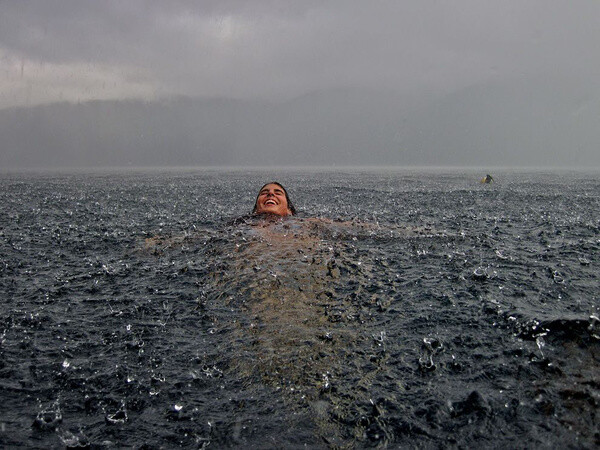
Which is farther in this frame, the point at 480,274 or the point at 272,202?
the point at 272,202

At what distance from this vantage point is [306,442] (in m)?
3.52

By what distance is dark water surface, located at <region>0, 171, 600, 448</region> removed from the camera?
12.2 feet

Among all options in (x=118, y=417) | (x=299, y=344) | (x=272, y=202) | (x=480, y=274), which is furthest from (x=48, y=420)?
(x=272, y=202)

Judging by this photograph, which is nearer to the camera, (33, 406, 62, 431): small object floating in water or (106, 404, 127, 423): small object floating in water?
(33, 406, 62, 431): small object floating in water

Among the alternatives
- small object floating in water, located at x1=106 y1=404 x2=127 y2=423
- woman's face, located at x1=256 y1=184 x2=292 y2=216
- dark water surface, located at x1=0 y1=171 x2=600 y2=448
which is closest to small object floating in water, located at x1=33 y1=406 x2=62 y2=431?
dark water surface, located at x1=0 y1=171 x2=600 y2=448

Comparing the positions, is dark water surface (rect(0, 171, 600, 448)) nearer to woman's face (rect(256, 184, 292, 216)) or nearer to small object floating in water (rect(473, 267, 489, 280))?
small object floating in water (rect(473, 267, 489, 280))

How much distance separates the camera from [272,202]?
14445 millimetres

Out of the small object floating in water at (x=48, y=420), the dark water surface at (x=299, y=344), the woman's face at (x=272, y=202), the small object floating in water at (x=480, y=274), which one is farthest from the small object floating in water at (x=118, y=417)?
the woman's face at (x=272, y=202)

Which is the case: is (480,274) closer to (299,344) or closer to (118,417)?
(299,344)

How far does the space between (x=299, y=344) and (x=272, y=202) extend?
31.1 ft

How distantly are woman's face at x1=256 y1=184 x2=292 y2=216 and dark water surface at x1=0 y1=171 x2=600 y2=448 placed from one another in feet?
9.77

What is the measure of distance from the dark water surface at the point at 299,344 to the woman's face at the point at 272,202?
2977mm

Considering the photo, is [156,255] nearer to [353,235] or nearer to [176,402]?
[353,235]

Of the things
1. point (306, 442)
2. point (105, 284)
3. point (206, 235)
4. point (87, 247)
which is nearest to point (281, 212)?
point (206, 235)
